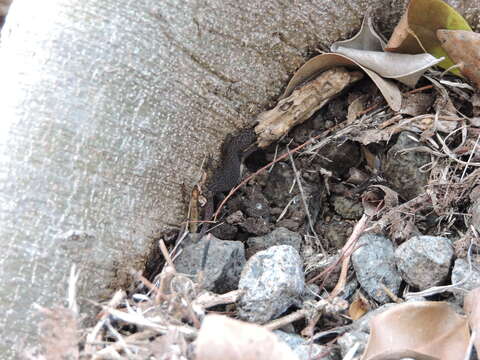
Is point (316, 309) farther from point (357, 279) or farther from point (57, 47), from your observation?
point (57, 47)

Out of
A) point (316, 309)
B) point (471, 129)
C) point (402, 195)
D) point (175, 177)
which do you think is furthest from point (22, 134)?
point (471, 129)

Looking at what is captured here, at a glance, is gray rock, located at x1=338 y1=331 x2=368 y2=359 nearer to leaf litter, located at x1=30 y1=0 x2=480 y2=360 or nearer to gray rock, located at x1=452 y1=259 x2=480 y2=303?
leaf litter, located at x1=30 y1=0 x2=480 y2=360

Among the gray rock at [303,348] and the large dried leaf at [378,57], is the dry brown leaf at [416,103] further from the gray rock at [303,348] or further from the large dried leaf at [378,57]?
the gray rock at [303,348]

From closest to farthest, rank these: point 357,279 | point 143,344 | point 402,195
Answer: point 143,344, point 357,279, point 402,195

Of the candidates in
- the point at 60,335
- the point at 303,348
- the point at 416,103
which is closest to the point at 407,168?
the point at 416,103

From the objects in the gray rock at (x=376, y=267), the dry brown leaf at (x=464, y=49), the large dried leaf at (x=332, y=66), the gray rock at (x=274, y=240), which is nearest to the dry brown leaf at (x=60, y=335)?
the gray rock at (x=274, y=240)
